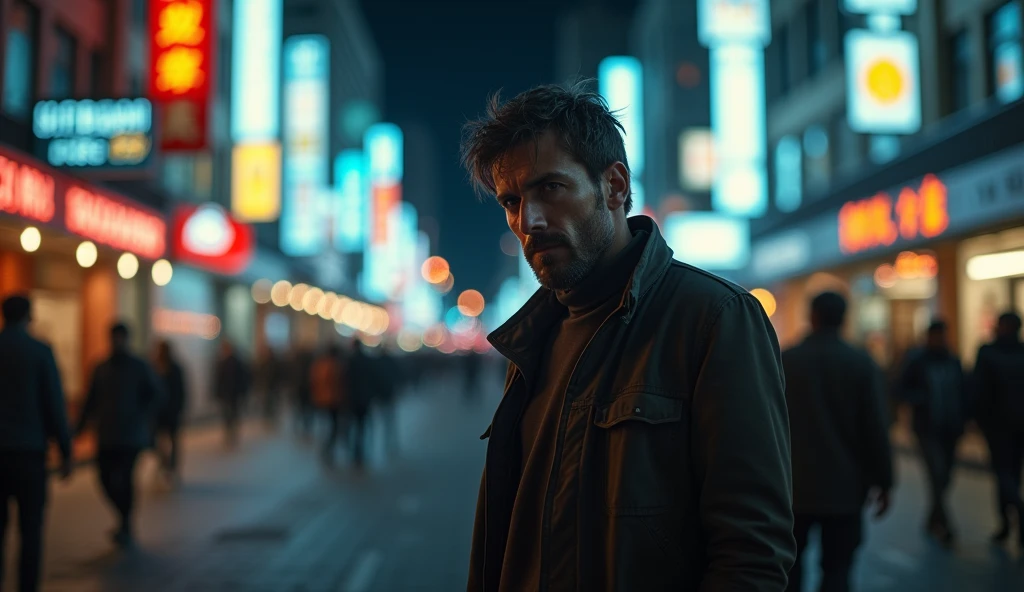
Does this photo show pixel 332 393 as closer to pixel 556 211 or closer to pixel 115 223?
pixel 115 223

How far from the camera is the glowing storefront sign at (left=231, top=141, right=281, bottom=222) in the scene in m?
27.6

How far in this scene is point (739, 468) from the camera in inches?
75.6

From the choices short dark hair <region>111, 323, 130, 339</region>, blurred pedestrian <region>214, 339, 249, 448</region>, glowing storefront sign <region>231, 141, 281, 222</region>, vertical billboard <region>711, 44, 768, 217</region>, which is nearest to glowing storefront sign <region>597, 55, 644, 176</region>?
vertical billboard <region>711, 44, 768, 217</region>

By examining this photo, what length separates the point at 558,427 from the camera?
2.17 metres

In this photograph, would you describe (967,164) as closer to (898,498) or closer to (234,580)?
(898,498)

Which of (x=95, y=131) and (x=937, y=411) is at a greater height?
(x=95, y=131)

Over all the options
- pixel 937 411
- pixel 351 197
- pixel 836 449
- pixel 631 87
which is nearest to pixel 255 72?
Result: pixel 937 411

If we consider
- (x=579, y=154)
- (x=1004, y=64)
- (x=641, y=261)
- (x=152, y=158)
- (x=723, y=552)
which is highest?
(x=1004, y=64)

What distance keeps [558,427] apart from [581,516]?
0.22 metres

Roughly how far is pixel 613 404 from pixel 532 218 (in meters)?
0.52

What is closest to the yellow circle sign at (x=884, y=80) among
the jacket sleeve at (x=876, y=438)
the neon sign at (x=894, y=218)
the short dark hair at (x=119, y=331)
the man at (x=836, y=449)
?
the neon sign at (x=894, y=218)

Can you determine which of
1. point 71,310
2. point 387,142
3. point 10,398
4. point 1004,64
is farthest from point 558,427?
point 387,142

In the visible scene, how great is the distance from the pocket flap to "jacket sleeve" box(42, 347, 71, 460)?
549 cm

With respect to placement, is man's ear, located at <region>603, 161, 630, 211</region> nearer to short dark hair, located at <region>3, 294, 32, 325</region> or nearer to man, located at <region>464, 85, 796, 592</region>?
man, located at <region>464, 85, 796, 592</region>
